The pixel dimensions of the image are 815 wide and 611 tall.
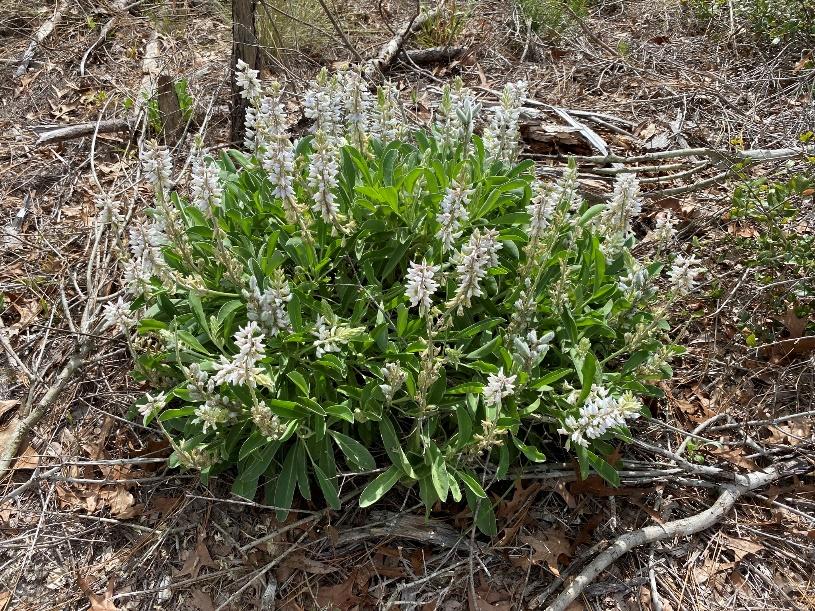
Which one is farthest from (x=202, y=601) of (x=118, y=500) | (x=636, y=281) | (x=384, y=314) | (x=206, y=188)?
(x=636, y=281)

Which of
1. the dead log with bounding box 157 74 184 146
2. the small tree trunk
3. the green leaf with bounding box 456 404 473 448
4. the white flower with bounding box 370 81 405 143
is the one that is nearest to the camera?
the green leaf with bounding box 456 404 473 448

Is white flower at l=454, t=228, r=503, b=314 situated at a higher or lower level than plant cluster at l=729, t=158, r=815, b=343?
higher

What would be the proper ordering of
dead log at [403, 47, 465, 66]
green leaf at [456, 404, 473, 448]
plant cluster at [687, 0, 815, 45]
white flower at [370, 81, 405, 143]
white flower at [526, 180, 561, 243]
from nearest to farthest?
white flower at [526, 180, 561, 243] → green leaf at [456, 404, 473, 448] → white flower at [370, 81, 405, 143] → plant cluster at [687, 0, 815, 45] → dead log at [403, 47, 465, 66]

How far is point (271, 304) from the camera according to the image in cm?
280

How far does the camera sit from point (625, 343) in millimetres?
3303

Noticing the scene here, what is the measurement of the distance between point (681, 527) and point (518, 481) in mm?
800

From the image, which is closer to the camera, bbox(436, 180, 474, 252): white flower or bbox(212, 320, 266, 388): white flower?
bbox(212, 320, 266, 388): white flower

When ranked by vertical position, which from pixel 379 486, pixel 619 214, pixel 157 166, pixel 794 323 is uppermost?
pixel 157 166

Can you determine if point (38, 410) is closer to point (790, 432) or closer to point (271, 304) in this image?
point (271, 304)

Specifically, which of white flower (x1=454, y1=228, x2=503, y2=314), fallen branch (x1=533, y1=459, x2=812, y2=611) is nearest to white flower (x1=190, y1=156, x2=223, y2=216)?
white flower (x1=454, y1=228, x2=503, y2=314)

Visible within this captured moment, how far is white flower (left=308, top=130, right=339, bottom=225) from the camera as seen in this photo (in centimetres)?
266

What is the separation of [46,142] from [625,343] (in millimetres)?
4880

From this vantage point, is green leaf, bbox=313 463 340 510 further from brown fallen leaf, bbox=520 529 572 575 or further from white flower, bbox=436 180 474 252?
white flower, bbox=436 180 474 252

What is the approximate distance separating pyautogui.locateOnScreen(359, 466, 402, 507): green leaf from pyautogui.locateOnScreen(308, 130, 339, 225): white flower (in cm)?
116
